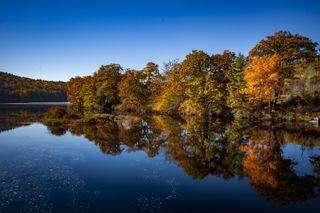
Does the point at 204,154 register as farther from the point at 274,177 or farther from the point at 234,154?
the point at 274,177

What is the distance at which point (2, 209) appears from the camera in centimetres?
988

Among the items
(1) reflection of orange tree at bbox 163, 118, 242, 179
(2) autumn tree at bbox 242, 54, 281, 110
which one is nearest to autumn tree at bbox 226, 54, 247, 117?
(2) autumn tree at bbox 242, 54, 281, 110

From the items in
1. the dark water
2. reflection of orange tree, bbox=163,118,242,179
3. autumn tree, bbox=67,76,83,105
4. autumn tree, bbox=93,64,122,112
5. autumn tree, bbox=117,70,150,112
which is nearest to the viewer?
the dark water

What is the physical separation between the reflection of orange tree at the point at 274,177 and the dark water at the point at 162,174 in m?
0.04

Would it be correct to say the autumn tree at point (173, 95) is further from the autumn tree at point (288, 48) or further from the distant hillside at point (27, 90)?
the distant hillside at point (27, 90)

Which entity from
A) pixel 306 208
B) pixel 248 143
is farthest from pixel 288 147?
pixel 306 208

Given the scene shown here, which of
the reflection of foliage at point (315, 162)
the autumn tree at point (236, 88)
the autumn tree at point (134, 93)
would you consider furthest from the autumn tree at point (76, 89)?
the reflection of foliage at point (315, 162)

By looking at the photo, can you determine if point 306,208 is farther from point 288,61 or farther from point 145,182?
point 288,61

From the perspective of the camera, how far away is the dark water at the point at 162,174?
1065cm

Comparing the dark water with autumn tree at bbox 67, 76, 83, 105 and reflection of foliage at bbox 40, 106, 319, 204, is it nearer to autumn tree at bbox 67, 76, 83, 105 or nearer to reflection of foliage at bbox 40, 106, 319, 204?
reflection of foliage at bbox 40, 106, 319, 204

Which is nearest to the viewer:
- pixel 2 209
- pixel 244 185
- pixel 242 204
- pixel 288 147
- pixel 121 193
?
pixel 2 209

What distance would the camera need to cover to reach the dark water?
10648 mm

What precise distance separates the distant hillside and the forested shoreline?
11845cm

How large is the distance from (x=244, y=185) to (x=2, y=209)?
1077 cm
